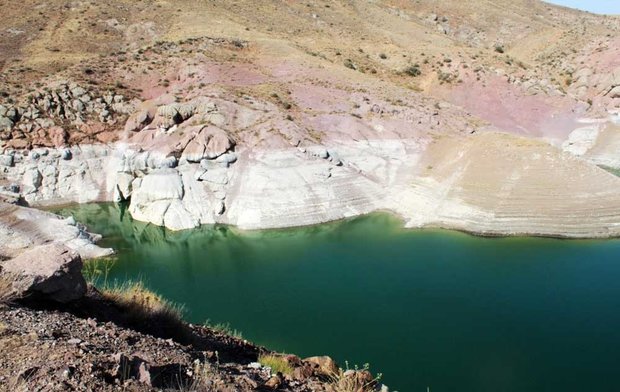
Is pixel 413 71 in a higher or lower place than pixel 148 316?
higher

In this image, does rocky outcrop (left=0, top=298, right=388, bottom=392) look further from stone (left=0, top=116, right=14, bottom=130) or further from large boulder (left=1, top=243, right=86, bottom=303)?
stone (left=0, top=116, right=14, bottom=130)

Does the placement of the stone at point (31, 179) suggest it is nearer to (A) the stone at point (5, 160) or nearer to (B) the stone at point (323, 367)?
(A) the stone at point (5, 160)

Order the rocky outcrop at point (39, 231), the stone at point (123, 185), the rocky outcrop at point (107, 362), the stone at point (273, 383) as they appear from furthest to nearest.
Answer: the stone at point (123, 185) < the rocky outcrop at point (39, 231) < the stone at point (273, 383) < the rocky outcrop at point (107, 362)

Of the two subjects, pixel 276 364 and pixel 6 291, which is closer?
pixel 6 291

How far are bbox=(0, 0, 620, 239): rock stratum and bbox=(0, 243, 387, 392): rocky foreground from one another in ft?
57.3

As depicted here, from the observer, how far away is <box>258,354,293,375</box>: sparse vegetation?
8.29 m

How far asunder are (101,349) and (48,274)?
6.82 ft

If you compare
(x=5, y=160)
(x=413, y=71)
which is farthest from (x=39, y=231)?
(x=413, y=71)

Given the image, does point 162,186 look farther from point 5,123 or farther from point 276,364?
point 276,364

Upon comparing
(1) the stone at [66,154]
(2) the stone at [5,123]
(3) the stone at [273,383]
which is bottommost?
(1) the stone at [66,154]

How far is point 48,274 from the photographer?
736 centimetres

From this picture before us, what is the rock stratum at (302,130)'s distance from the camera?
2944 centimetres

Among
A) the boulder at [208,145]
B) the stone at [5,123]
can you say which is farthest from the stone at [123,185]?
the stone at [5,123]

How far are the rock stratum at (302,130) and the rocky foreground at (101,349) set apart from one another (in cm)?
1746
